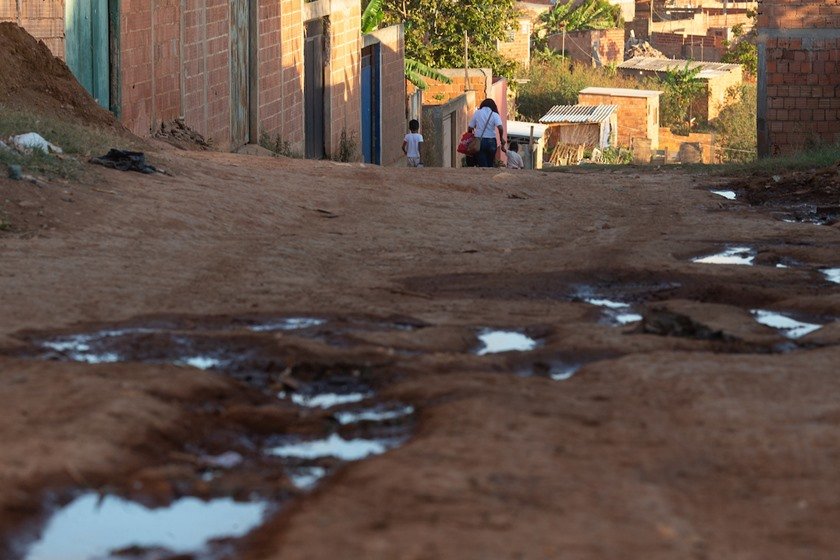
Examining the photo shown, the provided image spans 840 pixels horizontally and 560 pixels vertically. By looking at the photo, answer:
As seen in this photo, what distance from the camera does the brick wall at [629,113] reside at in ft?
115

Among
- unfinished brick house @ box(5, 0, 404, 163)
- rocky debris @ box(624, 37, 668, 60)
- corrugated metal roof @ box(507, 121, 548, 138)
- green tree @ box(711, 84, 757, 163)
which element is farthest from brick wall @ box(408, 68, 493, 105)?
rocky debris @ box(624, 37, 668, 60)

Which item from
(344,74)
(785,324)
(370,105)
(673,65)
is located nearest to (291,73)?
(344,74)

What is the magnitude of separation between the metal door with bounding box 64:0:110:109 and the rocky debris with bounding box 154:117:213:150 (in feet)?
3.44

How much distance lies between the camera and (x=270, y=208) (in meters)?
8.83

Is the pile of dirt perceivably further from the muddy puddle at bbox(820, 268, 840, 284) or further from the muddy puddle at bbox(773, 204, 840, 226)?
the muddy puddle at bbox(820, 268, 840, 284)

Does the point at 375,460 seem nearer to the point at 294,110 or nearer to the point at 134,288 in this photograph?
the point at 134,288

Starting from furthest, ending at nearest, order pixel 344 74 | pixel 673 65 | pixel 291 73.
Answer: pixel 673 65
pixel 344 74
pixel 291 73

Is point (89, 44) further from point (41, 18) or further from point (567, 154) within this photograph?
point (567, 154)

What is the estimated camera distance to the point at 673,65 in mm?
40000

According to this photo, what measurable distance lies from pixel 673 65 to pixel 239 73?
27.1 metres

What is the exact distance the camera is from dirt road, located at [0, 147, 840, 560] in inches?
111

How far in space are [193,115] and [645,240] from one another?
7017 millimetres

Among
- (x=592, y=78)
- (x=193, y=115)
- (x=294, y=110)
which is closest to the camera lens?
(x=193, y=115)

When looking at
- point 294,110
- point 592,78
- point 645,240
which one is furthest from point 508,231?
point 592,78
